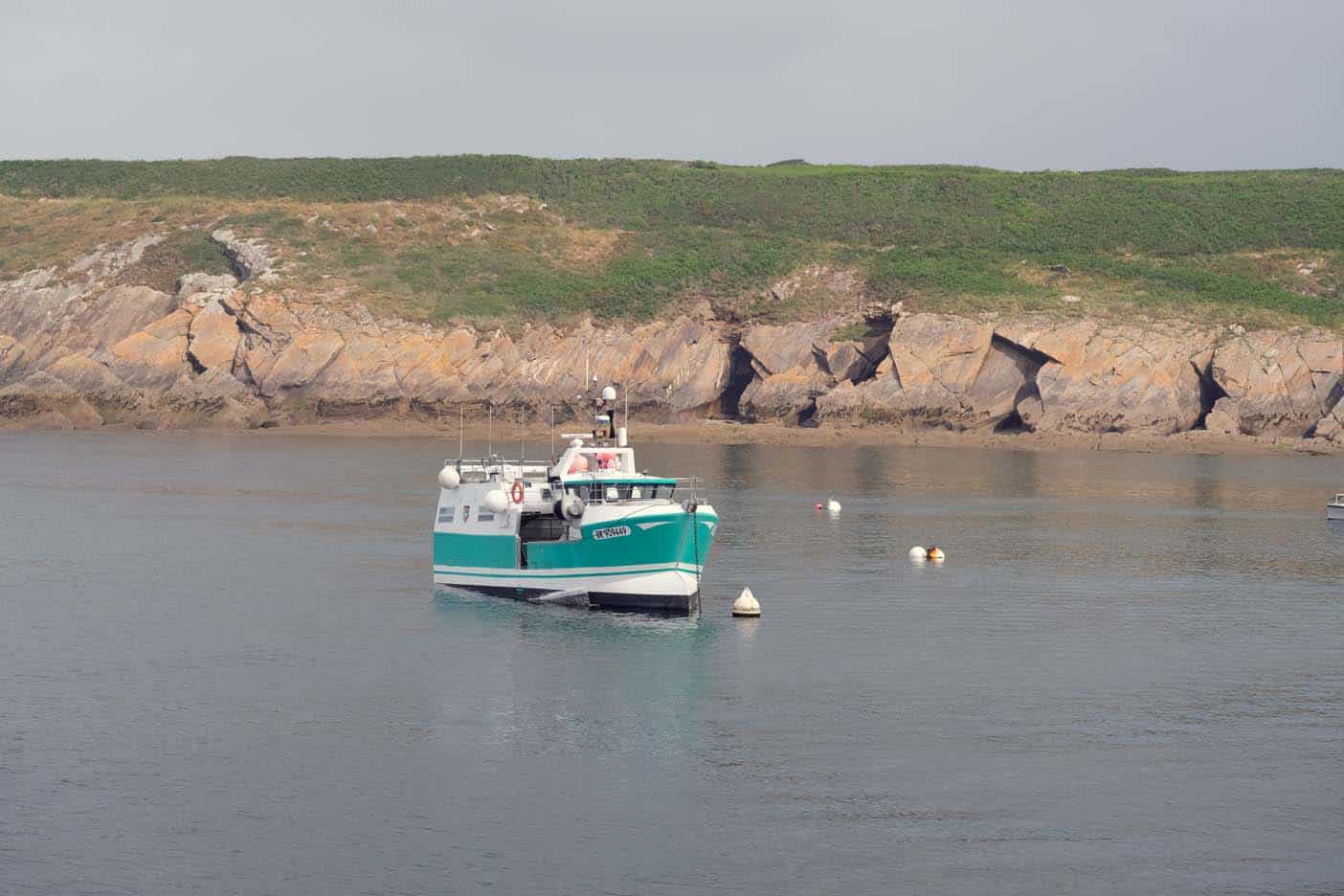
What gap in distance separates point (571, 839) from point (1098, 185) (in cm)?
16843

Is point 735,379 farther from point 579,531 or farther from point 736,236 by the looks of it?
point 579,531

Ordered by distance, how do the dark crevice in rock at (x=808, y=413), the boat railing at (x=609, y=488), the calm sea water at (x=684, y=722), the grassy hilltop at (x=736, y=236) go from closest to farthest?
Answer: the calm sea water at (x=684, y=722)
the boat railing at (x=609, y=488)
the dark crevice in rock at (x=808, y=413)
the grassy hilltop at (x=736, y=236)

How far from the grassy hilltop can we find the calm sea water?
3118 inches

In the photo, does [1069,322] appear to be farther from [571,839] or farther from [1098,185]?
[571,839]

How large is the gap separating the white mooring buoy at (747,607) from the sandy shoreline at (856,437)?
2893 inches

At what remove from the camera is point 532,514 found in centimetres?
5431

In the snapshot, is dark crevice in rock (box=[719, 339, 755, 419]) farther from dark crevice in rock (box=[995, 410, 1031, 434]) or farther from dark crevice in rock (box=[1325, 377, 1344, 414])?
dark crevice in rock (box=[1325, 377, 1344, 414])

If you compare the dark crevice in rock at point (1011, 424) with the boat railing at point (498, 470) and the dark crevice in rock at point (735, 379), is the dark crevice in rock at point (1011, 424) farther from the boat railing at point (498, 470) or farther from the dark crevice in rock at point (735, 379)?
the boat railing at point (498, 470)

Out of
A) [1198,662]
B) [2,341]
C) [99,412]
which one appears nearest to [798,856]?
[1198,662]

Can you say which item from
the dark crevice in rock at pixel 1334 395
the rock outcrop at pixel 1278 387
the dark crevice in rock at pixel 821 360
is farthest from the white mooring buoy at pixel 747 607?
the dark crevice in rock at pixel 1334 395

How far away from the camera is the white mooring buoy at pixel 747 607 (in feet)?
171

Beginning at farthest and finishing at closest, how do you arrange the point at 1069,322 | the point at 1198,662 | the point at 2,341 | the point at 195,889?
the point at 2,341
the point at 1069,322
the point at 1198,662
the point at 195,889

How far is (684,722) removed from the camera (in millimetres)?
38250

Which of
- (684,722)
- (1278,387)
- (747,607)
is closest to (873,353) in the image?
(1278,387)
